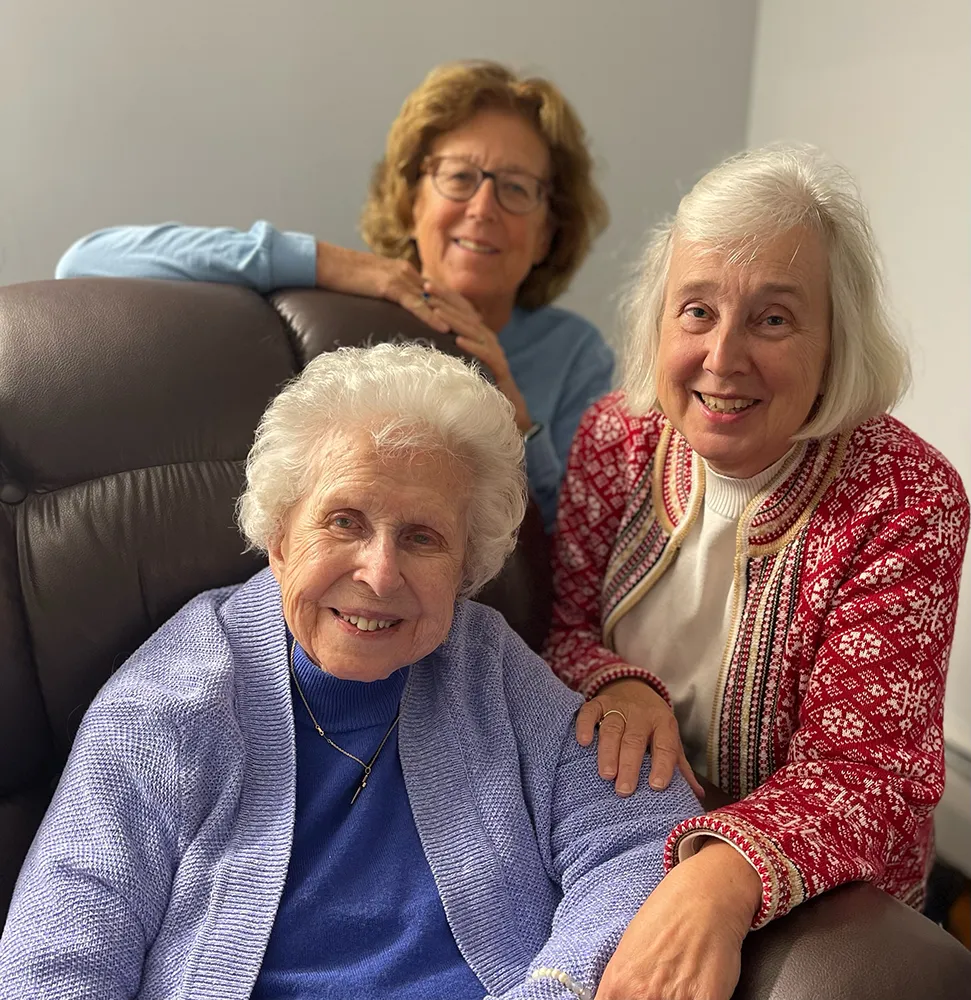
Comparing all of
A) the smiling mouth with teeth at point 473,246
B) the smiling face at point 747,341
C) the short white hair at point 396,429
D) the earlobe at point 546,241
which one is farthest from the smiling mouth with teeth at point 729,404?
the earlobe at point 546,241

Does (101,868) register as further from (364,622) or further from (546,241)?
(546,241)

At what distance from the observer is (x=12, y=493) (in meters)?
1.55

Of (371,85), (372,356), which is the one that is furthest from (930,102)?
(372,356)

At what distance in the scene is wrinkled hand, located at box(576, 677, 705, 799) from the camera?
59.0 inches

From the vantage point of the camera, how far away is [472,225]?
2164 mm

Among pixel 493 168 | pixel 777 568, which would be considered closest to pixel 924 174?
pixel 493 168

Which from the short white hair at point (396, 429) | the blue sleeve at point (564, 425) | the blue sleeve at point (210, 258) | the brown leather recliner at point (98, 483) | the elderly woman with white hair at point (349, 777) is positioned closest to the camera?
the elderly woman with white hair at point (349, 777)

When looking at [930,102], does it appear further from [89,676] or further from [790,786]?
[89,676]

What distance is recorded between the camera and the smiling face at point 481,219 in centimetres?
217

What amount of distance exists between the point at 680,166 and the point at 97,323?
171 cm

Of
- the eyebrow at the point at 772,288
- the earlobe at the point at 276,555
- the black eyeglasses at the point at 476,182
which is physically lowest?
the earlobe at the point at 276,555

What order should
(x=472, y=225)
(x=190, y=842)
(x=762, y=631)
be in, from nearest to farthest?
1. (x=190, y=842)
2. (x=762, y=631)
3. (x=472, y=225)

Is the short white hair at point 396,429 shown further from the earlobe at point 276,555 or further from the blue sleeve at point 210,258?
the blue sleeve at point 210,258

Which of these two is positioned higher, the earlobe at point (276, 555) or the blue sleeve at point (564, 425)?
the earlobe at point (276, 555)
